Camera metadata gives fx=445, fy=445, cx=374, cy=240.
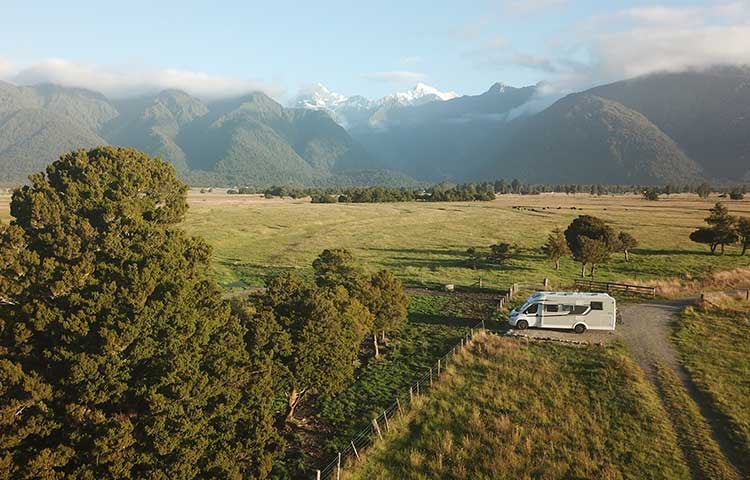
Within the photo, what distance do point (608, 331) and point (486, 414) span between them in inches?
625

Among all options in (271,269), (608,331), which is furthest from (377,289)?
(271,269)

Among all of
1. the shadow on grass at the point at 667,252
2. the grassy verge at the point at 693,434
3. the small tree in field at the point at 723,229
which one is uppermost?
the small tree in field at the point at 723,229

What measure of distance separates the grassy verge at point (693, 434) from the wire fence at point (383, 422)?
11.9 metres

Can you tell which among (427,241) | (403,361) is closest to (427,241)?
(427,241)

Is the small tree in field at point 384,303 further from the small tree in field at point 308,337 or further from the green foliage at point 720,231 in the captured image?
the green foliage at point 720,231

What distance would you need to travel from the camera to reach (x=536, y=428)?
20875 mm

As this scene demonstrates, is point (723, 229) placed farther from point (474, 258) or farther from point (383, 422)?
point (383, 422)

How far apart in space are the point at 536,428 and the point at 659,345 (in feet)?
50.3

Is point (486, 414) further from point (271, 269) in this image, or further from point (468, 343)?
point (271, 269)

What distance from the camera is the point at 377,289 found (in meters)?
31.8

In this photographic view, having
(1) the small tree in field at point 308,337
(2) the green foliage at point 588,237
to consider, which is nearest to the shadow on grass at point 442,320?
(1) the small tree in field at point 308,337

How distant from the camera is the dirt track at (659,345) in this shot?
19.8 metres

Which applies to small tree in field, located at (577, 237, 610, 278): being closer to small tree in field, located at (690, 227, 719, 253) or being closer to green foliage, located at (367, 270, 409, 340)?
green foliage, located at (367, 270, 409, 340)

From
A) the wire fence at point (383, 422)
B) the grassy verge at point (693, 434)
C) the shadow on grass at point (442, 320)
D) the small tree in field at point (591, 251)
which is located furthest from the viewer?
the small tree in field at point (591, 251)
